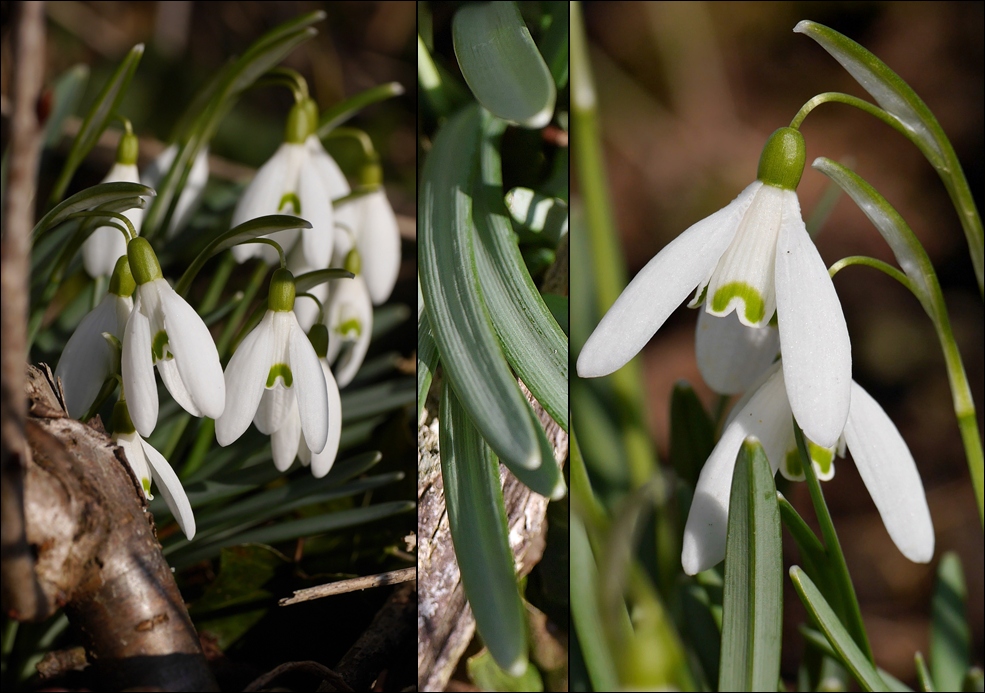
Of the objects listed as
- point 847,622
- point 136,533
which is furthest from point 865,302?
point 136,533

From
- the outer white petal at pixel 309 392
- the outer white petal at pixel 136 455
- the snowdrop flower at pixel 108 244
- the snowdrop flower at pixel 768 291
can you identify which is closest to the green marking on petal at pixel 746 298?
the snowdrop flower at pixel 768 291

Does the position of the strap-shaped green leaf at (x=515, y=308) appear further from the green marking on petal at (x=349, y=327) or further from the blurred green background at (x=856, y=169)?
the blurred green background at (x=856, y=169)

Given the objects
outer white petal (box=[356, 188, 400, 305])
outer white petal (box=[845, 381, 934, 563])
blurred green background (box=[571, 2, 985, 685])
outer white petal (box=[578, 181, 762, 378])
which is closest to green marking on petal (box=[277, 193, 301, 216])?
outer white petal (box=[356, 188, 400, 305])

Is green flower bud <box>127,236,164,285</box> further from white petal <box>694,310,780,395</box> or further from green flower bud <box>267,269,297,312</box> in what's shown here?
white petal <box>694,310,780,395</box>

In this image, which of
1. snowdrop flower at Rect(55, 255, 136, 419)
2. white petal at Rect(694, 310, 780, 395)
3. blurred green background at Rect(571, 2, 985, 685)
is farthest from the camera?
blurred green background at Rect(571, 2, 985, 685)

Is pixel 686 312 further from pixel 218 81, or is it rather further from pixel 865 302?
pixel 218 81

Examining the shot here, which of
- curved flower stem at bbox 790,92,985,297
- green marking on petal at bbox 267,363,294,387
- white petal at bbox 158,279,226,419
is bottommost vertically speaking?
green marking on petal at bbox 267,363,294,387

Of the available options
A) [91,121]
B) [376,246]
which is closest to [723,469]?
[376,246]
